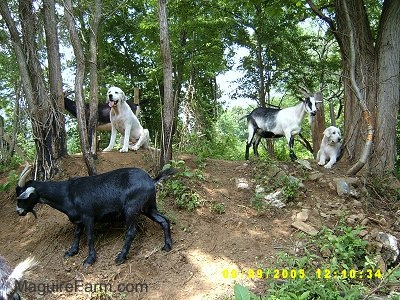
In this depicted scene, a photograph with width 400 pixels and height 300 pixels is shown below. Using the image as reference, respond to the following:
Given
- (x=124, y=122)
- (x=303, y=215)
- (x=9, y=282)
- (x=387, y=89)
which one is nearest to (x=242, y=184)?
(x=303, y=215)

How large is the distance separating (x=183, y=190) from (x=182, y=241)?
42.8 inches

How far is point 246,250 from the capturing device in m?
5.32

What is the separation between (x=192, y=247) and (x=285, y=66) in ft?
29.2

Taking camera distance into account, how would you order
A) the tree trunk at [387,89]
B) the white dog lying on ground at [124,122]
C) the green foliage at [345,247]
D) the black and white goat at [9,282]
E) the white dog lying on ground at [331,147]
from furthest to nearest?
1. the white dog lying on ground at [124,122]
2. the white dog lying on ground at [331,147]
3. the tree trunk at [387,89]
4. the green foliage at [345,247]
5. the black and white goat at [9,282]

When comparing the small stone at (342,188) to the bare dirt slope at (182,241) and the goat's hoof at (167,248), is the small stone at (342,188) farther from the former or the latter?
the goat's hoof at (167,248)

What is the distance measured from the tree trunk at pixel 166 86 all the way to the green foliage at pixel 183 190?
287mm

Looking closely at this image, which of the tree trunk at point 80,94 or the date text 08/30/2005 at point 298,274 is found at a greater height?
the tree trunk at point 80,94

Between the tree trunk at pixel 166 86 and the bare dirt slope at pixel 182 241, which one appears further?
the tree trunk at pixel 166 86

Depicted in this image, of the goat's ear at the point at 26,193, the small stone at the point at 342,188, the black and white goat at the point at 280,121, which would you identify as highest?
the black and white goat at the point at 280,121

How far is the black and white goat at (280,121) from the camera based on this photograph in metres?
8.06

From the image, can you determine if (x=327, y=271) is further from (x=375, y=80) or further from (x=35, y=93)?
Result: (x=35, y=93)

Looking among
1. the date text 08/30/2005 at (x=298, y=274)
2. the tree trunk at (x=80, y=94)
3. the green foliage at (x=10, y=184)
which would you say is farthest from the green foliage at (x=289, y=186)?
the green foliage at (x=10, y=184)

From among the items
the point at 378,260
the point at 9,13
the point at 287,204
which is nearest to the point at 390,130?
the point at 287,204

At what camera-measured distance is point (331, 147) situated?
7.94 metres
